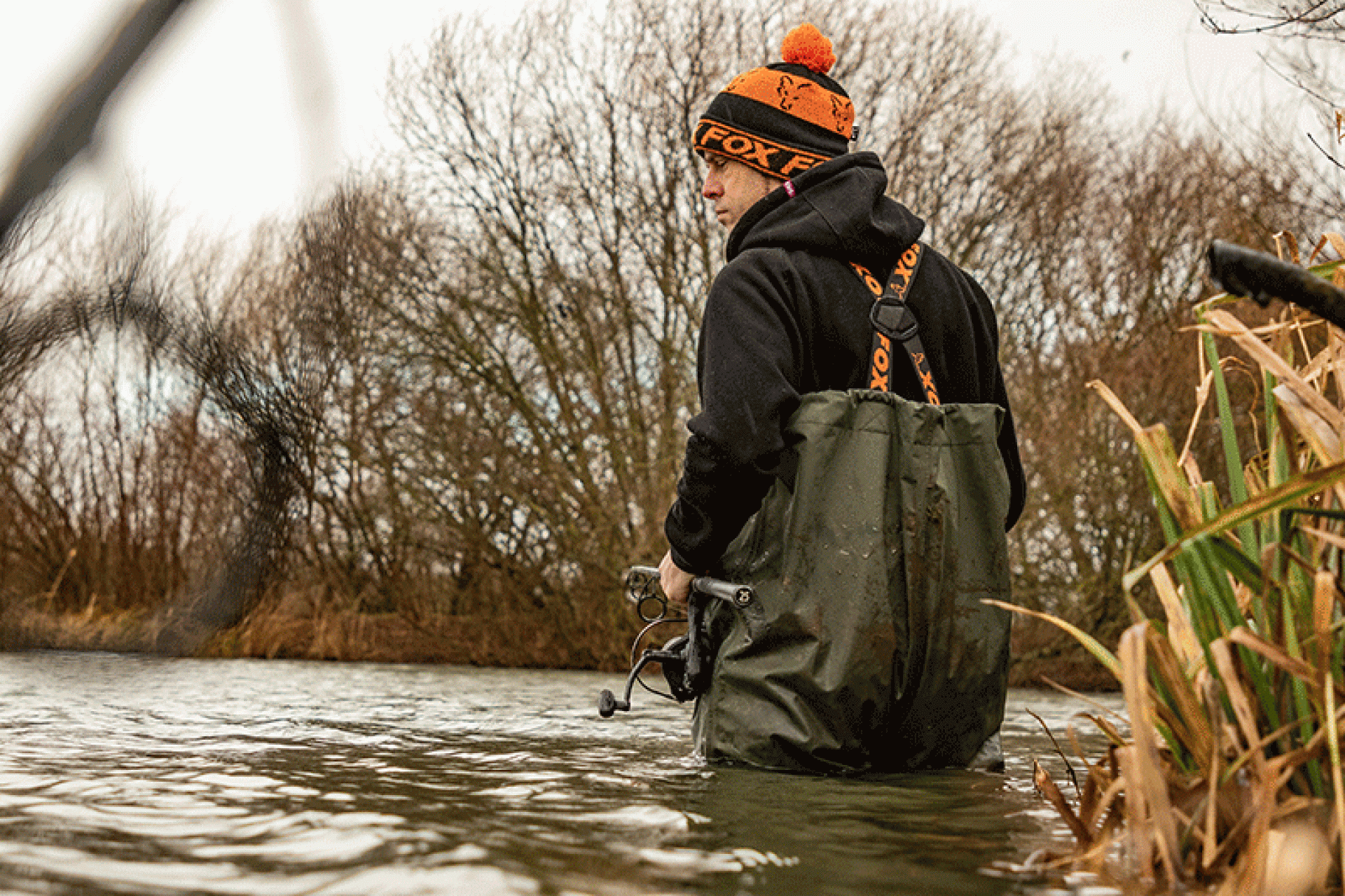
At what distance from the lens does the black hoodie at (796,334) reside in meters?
2.79

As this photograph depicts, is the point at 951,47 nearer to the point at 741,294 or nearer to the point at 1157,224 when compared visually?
the point at 1157,224

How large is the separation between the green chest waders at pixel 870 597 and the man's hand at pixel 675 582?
0.14 meters

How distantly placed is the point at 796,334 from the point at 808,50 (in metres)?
0.94

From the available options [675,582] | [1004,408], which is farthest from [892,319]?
[675,582]

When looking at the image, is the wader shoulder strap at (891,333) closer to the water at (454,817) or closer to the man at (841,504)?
the man at (841,504)

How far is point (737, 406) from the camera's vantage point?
9.07 ft

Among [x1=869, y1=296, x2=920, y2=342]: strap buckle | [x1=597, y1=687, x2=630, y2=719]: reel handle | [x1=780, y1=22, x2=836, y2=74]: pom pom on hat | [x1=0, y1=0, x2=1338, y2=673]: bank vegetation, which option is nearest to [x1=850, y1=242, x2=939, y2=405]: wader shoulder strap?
[x1=869, y1=296, x2=920, y2=342]: strap buckle

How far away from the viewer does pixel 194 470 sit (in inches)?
73.0

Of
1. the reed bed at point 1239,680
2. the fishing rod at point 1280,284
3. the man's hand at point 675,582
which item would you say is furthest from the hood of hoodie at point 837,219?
the fishing rod at point 1280,284

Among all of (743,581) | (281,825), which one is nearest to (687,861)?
(281,825)

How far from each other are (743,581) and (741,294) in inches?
25.1

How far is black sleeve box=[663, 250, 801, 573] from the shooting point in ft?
9.06

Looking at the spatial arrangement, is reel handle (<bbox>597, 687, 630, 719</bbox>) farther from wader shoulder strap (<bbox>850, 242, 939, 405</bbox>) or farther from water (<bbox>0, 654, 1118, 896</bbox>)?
wader shoulder strap (<bbox>850, 242, 939, 405</bbox>)

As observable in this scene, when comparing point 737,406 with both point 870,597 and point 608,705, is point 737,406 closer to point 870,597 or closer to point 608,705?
point 870,597
